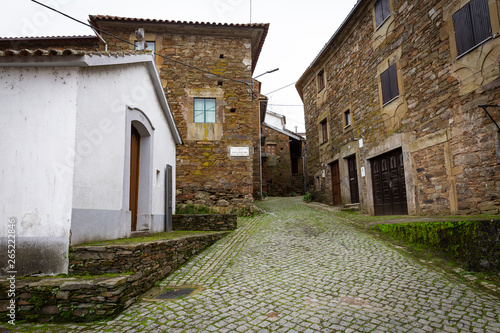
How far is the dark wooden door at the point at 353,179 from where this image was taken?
12945 mm

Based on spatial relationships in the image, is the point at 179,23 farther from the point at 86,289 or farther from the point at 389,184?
the point at 86,289

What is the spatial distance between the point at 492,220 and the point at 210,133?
9.15 metres

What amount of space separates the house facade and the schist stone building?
4.30 m

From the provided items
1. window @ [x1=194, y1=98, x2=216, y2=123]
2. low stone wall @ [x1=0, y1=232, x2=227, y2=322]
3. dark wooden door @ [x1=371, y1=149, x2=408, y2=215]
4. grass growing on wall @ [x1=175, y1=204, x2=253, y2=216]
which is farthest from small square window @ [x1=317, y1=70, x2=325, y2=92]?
low stone wall @ [x1=0, y1=232, x2=227, y2=322]

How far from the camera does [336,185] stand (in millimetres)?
14703

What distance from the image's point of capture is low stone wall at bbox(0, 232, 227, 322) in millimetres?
3449

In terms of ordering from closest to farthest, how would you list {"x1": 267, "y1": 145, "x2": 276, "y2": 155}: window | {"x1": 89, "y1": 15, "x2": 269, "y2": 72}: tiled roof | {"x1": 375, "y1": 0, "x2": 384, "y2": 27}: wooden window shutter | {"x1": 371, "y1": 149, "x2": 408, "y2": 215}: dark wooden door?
{"x1": 371, "y1": 149, "x2": 408, "y2": 215}: dark wooden door → {"x1": 375, "y1": 0, "x2": 384, "y2": 27}: wooden window shutter → {"x1": 89, "y1": 15, "x2": 269, "y2": 72}: tiled roof → {"x1": 267, "y1": 145, "x2": 276, "y2": 155}: window

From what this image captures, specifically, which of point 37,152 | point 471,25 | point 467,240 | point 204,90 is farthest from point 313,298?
point 204,90

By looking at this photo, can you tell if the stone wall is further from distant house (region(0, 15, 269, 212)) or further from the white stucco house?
distant house (region(0, 15, 269, 212))

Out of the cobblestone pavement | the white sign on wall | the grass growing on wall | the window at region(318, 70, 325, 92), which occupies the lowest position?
the cobblestone pavement

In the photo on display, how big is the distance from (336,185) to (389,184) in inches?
167

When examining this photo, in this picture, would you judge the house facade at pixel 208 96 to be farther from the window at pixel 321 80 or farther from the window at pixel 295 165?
the window at pixel 295 165

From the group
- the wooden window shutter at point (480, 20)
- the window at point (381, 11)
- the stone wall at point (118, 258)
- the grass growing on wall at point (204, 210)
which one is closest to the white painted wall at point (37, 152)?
the stone wall at point (118, 258)

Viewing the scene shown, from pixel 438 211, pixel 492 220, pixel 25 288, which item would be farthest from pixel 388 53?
pixel 25 288
